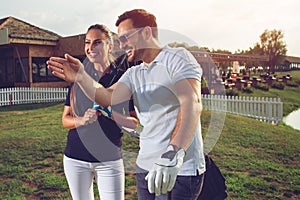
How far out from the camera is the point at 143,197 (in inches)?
53.8

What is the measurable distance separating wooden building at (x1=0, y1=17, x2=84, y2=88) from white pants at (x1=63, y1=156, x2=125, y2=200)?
8888mm

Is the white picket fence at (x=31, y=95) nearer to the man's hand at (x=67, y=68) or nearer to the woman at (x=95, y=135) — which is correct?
the woman at (x=95, y=135)

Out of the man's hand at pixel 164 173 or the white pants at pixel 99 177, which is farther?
the white pants at pixel 99 177

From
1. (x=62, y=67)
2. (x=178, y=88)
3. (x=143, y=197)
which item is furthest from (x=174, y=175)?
(x=62, y=67)

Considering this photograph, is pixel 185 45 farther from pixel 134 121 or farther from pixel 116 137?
pixel 116 137

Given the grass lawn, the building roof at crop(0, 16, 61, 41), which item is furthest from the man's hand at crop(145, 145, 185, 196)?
the building roof at crop(0, 16, 61, 41)

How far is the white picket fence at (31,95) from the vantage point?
10156 mm

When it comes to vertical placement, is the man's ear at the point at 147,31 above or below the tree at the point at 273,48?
below

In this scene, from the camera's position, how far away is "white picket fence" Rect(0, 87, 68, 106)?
33.3 ft

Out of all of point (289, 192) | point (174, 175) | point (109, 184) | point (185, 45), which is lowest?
point (289, 192)

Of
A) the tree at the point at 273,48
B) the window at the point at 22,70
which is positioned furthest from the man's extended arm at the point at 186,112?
the window at the point at 22,70

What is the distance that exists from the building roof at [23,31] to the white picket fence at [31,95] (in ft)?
5.38

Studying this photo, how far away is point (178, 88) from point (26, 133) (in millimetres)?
4674

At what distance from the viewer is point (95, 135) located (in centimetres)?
157
